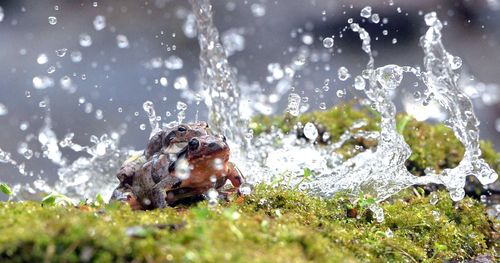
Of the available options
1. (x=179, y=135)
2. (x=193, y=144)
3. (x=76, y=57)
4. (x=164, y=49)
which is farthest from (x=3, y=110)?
(x=193, y=144)

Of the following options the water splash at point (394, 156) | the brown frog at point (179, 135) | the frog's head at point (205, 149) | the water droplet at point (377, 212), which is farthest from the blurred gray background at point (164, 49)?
the frog's head at point (205, 149)

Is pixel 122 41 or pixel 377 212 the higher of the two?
pixel 122 41

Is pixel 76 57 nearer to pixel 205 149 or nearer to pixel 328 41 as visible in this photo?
pixel 328 41

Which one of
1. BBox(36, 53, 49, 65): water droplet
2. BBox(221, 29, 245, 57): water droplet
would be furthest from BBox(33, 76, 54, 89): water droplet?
BBox(221, 29, 245, 57): water droplet

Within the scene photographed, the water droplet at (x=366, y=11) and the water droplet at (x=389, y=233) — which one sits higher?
the water droplet at (x=366, y=11)

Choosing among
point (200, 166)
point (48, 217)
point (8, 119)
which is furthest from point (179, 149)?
→ point (8, 119)

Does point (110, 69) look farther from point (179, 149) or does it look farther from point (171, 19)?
point (179, 149)

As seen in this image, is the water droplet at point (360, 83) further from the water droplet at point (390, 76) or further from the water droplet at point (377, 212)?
the water droplet at point (377, 212)
